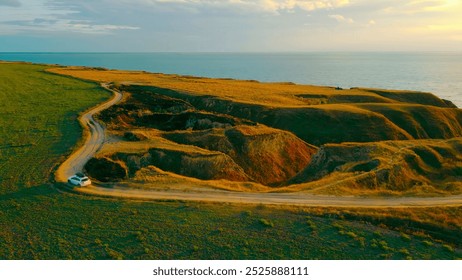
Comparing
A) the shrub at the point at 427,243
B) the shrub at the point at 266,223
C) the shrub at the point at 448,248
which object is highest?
the shrub at the point at 266,223

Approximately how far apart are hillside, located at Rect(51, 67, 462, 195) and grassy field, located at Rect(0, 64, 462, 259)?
711 centimetres

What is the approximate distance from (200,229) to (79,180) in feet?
57.7

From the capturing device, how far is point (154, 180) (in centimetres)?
4503

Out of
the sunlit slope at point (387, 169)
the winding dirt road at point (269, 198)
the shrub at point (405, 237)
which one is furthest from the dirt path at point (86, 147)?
the shrub at point (405, 237)

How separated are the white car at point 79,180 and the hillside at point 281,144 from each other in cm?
274

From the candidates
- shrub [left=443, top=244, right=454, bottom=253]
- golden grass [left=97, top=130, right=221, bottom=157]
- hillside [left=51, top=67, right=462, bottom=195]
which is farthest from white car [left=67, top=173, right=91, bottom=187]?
shrub [left=443, top=244, right=454, bottom=253]

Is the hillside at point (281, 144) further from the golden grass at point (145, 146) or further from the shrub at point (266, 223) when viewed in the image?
the shrub at point (266, 223)

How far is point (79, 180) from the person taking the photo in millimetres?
41969

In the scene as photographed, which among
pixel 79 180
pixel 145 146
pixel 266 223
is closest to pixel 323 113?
pixel 145 146

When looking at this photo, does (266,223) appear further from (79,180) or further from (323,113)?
(323,113)

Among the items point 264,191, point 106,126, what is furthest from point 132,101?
point 264,191

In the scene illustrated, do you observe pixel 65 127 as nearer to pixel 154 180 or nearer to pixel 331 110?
pixel 154 180

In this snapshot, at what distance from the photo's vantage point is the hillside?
49688 millimetres

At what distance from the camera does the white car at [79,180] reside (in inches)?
1649
